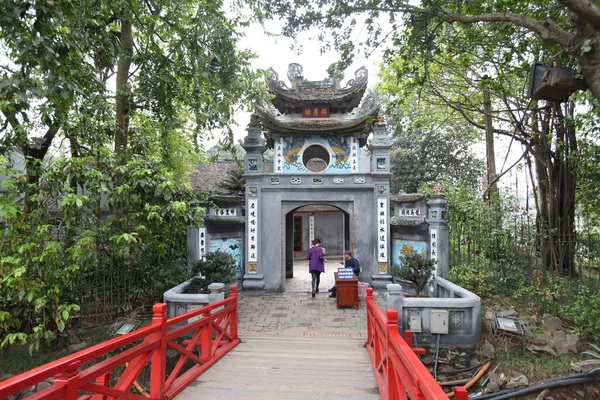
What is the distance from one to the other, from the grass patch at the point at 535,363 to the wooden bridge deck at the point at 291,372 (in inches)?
85.2

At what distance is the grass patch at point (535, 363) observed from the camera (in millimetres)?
4430

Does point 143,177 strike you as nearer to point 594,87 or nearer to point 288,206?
point 288,206

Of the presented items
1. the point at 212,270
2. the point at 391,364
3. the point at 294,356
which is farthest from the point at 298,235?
the point at 391,364

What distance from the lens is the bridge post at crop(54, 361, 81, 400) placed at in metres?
2.05

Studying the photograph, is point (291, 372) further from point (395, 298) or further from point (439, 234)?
point (439, 234)

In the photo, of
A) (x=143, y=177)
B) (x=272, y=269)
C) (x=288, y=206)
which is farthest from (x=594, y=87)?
(x=272, y=269)

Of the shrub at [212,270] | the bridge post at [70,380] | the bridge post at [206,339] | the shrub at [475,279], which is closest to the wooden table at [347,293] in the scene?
the shrub at [475,279]

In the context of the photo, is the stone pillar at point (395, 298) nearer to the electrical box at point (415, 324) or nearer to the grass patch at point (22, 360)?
the electrical box at point (415, 324)

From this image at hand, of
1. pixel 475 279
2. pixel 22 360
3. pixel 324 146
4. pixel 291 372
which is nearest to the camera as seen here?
pixel 291 372

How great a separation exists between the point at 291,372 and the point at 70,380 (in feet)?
8.47

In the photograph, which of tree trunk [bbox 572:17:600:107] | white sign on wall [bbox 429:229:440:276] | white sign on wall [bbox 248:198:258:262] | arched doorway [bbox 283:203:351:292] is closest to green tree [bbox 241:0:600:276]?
tree trunk [bbox 572:17:600:107]

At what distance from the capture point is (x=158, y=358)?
3299 mm

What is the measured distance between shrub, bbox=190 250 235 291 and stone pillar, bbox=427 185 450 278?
483 centimetres

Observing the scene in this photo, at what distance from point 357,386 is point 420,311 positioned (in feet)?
8.20
